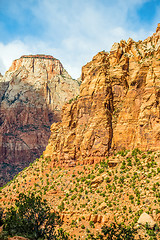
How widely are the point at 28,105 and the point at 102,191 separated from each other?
102m

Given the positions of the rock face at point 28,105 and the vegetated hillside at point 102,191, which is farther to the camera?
the rock face at point 28,105

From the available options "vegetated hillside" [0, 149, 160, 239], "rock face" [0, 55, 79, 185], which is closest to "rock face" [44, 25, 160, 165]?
"vegetated hillside" [0, 149, 160, 239]

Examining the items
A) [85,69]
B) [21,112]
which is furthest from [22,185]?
[21,112]

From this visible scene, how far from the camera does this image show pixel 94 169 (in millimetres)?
53250

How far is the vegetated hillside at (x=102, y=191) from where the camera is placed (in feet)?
132

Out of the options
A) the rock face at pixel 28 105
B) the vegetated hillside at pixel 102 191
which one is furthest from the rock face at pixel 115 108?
the rock face at pixel 28 105

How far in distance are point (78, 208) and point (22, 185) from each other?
750 inches

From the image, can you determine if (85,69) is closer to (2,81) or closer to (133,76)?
(133,76)

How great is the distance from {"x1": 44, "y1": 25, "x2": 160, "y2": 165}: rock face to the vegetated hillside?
2966 millimetres

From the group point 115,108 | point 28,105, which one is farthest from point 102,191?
point 28,105

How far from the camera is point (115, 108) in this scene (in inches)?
2313

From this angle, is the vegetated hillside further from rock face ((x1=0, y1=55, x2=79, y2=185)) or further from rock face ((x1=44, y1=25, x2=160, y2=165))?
rock face ((x1=0, y1=55, x2=79, y2=185))

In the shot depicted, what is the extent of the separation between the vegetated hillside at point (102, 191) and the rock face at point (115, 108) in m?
2.97

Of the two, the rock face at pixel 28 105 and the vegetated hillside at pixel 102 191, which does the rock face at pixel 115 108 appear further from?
the rock face at pixel 28 105
